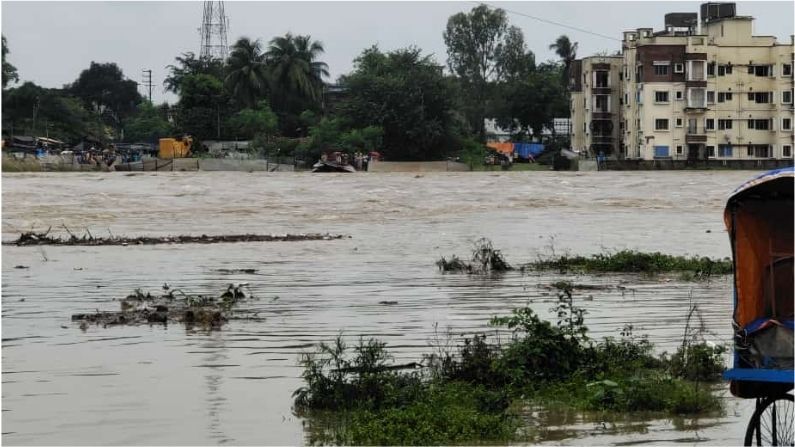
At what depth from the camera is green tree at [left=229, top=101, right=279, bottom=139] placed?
77562mm

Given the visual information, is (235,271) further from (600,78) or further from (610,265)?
(600,78)

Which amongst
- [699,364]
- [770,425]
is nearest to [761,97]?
[699,364]

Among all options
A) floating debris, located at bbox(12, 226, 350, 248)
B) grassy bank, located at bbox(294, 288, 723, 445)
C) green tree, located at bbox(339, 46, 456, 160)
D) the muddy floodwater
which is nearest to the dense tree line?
green tree, located at bbox(339, 46, 456, 160)

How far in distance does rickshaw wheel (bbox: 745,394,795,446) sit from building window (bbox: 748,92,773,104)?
76093 millimetres

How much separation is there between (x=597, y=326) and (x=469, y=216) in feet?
88.0

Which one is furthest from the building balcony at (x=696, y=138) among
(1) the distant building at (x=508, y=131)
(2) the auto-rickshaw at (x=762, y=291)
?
(2) the auto-rickshaw at (x=762, y=291)

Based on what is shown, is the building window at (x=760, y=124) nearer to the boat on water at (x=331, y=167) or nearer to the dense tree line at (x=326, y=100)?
the dense tree line at (x=326, y=100)

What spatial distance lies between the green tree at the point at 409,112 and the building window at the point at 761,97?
1775 cm

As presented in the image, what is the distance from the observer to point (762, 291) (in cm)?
588

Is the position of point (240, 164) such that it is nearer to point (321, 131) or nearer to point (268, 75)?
point (321, 131)

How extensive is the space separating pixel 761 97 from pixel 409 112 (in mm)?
21073

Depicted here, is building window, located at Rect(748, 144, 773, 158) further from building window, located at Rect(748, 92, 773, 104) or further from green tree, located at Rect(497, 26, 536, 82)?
green tree, located at Rect(497, 26, 536, 82)

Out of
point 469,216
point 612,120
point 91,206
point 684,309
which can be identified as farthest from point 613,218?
point 612,120

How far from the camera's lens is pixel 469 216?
128 feet
